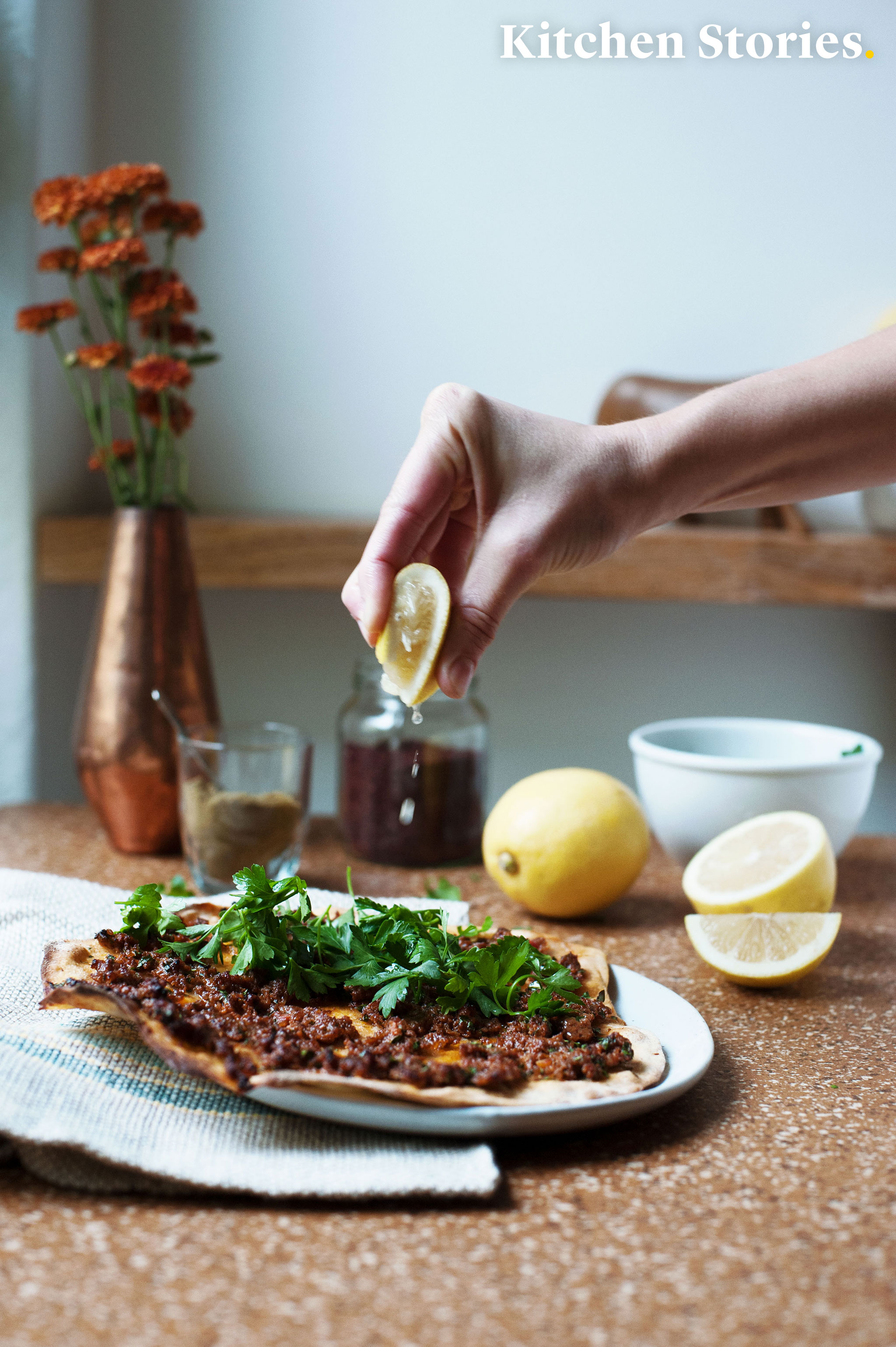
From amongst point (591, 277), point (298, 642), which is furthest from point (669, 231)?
point (298, 642)

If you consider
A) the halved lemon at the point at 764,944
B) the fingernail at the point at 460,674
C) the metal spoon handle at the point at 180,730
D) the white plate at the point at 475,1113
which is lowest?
the halved lemon at the point at 764,944

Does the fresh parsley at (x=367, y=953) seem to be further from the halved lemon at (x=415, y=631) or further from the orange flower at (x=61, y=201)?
the orange flower at (x=61, y=201)

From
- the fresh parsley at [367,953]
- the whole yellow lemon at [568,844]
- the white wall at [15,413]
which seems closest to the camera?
the fresh parsley at [367,953]

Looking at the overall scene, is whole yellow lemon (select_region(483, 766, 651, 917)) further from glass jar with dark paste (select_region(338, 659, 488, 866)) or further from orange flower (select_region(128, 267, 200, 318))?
orange flower (select_region(128, 267, 200, 318))

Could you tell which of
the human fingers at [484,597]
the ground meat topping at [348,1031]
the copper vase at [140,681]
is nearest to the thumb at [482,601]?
the human fingers at [484,597]

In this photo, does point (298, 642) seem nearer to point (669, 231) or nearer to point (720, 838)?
point (669, 231)

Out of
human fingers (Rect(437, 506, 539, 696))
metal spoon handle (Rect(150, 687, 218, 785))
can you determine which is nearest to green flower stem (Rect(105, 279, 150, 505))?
metal spoon handle (Rect(150, 687, 218, 785))

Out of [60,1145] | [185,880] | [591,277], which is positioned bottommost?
[185,880]
